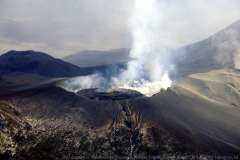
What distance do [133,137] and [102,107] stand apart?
80.1 ft

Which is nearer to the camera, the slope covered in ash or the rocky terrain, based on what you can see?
the rocky terrain

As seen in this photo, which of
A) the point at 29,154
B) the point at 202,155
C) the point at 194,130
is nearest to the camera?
the point at 29,154

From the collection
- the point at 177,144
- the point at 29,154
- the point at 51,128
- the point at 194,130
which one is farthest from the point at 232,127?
the point at 29,154

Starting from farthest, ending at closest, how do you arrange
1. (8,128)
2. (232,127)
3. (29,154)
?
1. (232,127)
2. (8,128)
3. (29,154)

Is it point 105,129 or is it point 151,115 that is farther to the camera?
point 151,115

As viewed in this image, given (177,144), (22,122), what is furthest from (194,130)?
(22,122)

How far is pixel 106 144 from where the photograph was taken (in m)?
148

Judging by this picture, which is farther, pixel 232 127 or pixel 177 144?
pixel 232 127

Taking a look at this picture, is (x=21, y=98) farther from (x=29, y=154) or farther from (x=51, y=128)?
(x=29, y=154)

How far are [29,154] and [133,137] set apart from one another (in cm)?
3940

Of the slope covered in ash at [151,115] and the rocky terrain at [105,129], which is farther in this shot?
the slope covered in ash at [151,115]

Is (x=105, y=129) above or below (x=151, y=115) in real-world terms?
below

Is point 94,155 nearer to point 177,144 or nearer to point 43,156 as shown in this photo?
point 43,156

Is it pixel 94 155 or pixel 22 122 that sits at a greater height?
pixel 22 122
